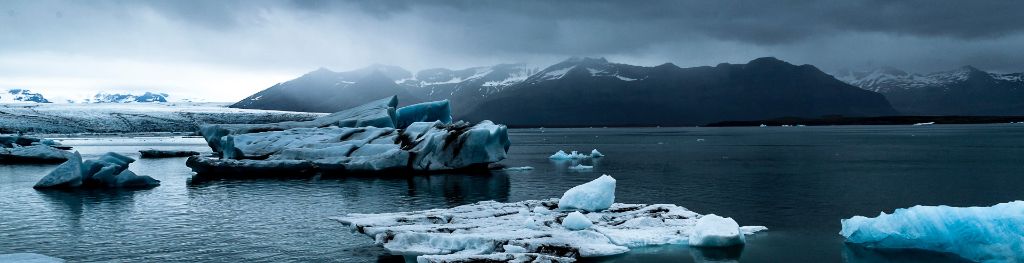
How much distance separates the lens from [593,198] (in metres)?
19.8

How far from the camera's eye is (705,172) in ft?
124

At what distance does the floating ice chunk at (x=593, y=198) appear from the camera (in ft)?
65.1

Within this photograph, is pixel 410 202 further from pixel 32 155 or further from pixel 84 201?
pixel 32 155

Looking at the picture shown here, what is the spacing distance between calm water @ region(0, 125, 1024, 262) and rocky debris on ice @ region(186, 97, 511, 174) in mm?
1982

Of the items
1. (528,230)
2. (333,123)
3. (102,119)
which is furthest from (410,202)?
(102,119)

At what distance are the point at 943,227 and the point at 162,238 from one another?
18.4 m

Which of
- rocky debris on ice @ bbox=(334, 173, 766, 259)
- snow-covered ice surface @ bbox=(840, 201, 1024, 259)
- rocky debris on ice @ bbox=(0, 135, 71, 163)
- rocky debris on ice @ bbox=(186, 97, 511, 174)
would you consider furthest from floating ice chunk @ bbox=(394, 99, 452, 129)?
snow-covered ice surface @ bbox=(840, 201, 1024, 259)

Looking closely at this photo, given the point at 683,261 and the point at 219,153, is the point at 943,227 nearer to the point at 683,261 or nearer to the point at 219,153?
the point at 683,261

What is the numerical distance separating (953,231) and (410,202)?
16.5 metres

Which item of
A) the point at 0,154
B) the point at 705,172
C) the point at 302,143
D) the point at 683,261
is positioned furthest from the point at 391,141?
the point at 0,154

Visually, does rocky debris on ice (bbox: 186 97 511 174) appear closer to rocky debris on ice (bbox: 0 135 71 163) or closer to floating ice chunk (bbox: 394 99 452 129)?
floating ice chunk (bbox: 394 99 452 129)

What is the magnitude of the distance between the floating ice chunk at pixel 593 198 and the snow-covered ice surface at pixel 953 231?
6.11 metres

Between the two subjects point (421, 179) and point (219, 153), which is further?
point (219, 153)

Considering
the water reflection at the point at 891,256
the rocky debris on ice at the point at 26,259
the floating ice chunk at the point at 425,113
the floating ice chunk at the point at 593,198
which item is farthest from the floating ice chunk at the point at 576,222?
the floating ice chunk at the point at 425,113
